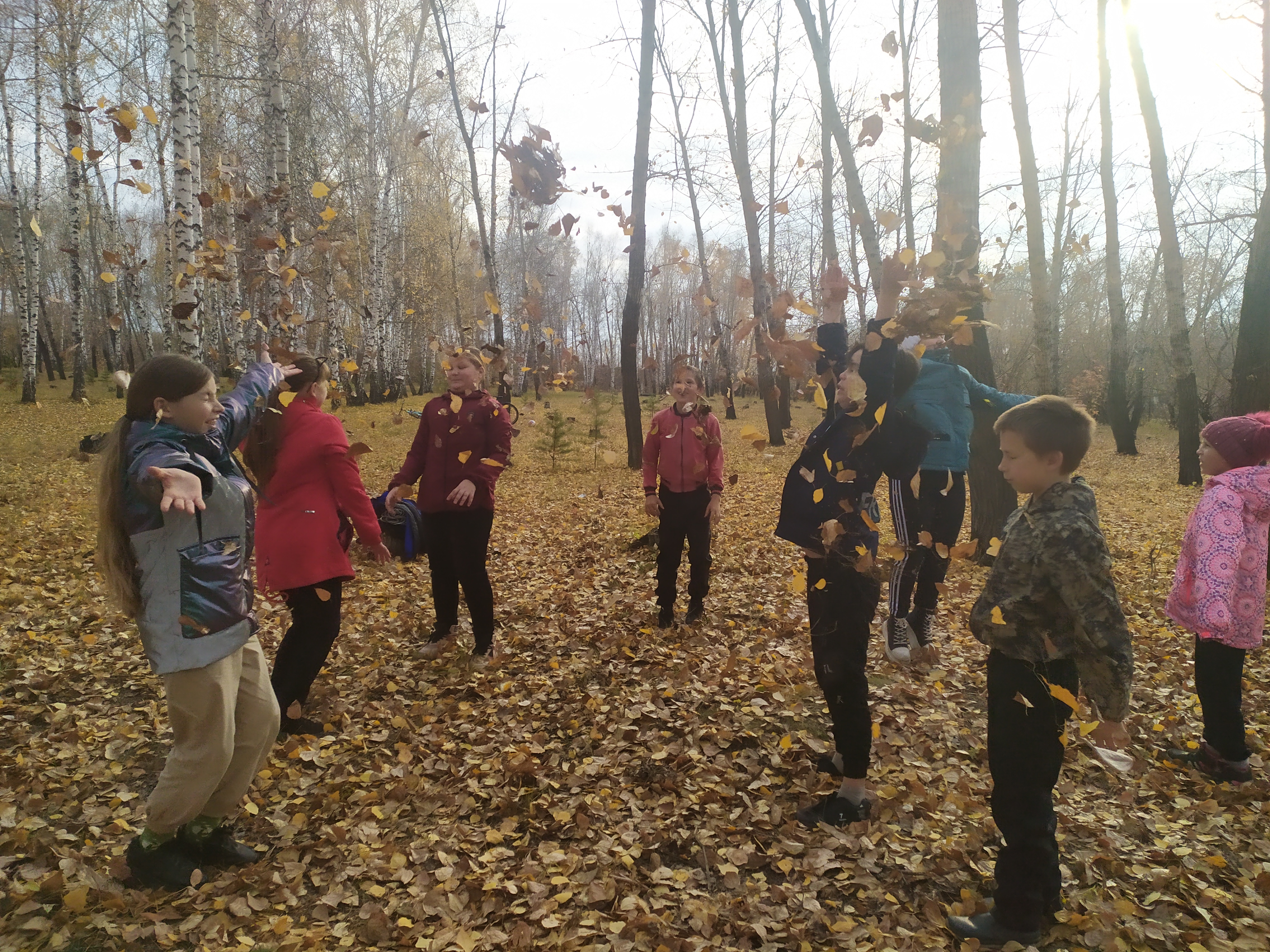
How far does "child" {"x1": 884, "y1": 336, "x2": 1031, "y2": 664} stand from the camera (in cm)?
441

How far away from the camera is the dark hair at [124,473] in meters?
2.27

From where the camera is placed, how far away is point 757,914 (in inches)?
95.3

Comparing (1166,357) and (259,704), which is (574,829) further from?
(1166,357)

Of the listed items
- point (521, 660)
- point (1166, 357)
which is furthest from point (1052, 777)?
point (1166, 357)

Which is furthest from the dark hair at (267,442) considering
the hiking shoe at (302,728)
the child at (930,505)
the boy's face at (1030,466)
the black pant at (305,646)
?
the child at (930,505)

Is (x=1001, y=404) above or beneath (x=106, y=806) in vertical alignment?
above

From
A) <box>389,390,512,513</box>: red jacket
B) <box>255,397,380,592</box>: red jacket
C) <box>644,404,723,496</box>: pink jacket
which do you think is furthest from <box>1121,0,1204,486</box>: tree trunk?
<box>255,397,380,592</box>: red jacket

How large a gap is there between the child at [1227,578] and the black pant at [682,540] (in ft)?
8.94

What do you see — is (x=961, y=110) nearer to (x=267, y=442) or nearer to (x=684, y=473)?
(x=684, y=473)

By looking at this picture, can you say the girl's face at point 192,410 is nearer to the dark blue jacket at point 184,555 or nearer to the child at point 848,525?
the dark blue jacket at point 184,555

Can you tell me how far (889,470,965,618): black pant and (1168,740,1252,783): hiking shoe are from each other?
1470mm

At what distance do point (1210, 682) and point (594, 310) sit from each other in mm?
52266

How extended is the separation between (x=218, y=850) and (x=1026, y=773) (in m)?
3.03

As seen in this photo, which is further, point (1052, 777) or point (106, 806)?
point (106, 806)
